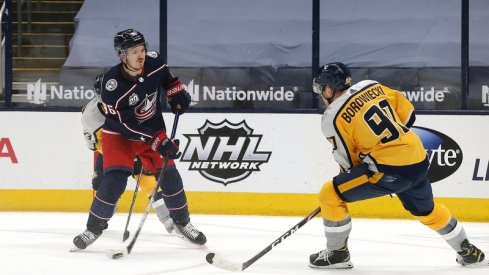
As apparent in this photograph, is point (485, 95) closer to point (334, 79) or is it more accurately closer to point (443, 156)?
point (443, 156)

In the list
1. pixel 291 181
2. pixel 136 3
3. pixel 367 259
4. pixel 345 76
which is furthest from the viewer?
pixel 136 3

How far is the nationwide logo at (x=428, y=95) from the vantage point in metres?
6.84

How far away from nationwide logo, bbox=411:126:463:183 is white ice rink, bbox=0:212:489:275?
0.38 m

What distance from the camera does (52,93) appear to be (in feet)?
23.2

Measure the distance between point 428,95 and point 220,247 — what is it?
7.66ft

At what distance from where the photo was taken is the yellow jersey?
4.06 m

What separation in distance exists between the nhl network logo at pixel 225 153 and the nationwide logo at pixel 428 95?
106cm

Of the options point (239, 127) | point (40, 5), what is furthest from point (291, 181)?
point (40, 5)

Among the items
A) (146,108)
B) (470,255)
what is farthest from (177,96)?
(470,255)

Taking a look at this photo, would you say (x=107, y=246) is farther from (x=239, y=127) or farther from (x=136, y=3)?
(x=136, y=3)

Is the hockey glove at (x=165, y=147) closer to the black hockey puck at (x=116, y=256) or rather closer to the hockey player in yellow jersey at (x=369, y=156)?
the black hockey puck at (x=116, y=256)

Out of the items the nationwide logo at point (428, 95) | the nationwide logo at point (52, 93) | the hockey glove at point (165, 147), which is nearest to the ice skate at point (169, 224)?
the hockey glove at point (165, 147)

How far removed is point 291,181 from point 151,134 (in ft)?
6.47

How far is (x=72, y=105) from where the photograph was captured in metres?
7.00
